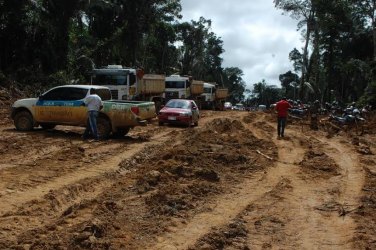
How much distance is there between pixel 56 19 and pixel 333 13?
2465cm

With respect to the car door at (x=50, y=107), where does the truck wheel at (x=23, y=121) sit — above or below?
below

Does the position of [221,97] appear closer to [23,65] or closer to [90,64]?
[90,64]

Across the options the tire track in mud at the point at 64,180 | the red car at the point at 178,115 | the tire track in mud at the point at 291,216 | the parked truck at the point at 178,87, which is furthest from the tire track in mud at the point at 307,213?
the parked truck at the point at 178,87

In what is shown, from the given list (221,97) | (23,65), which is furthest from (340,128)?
(221,97)

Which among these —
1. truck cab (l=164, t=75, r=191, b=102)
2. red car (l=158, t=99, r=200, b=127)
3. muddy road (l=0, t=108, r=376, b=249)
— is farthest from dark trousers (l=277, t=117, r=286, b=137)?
truck cab (l=164, t=75, r=191, b=102)

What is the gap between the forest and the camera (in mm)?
29719

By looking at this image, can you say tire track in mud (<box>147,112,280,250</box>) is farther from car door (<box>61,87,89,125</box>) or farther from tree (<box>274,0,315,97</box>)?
tree (<box>274,0,315,97</box>)

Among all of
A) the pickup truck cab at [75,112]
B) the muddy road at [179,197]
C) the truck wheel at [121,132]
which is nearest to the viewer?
the muddy road at [179,197]

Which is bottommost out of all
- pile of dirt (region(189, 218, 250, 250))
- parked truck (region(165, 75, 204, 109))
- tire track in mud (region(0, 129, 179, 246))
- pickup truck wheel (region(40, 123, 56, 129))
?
pile of dirt (region(189, 218, 250, 250))

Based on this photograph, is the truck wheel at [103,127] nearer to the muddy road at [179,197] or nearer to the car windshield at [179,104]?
the muddy road at [179,197]

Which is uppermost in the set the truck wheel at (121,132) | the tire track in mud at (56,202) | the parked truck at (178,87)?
the parked truck at (178,87)

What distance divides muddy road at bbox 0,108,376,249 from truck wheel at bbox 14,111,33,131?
1965 mm

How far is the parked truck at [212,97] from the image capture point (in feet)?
153

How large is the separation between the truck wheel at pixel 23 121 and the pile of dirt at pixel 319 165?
9.19 meters
